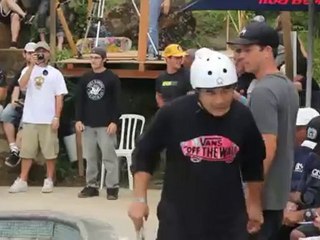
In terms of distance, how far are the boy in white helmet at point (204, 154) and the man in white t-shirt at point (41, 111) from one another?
724 centimetres

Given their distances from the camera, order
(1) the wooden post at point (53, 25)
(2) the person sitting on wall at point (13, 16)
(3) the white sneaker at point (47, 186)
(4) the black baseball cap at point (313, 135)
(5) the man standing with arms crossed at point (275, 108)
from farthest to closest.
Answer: (2) the person sitting on wall at point (13, 16) < (1) the wooden post at point (53, 25) < (3) the white sneaker at point (47, 186) < (4) the black baseball cap at point (313, 135) < (5) the man standing with arms crossed at point (275, 108)

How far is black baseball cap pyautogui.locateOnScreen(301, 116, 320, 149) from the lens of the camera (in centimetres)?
606

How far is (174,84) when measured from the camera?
11086 millimetres

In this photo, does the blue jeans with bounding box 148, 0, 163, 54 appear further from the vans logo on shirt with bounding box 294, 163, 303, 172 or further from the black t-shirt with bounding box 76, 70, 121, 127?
the vans logo on shirt with bounding box 294, 163, 303, 172

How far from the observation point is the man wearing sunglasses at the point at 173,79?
36.1 ft

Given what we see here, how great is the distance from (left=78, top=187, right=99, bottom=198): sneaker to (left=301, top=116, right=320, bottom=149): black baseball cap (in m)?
5.77

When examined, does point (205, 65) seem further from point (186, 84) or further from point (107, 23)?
point (107, 23)

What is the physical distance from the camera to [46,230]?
25.0 ft

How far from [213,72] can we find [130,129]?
27.0 feet

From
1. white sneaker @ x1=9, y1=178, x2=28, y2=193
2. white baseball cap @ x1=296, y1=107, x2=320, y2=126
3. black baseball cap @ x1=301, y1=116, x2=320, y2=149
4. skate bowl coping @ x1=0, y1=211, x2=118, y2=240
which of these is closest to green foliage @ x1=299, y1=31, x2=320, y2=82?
white sneaker @ x1=9, y1=178, x2=28, y2=193

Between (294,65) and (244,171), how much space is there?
6962 millimetres

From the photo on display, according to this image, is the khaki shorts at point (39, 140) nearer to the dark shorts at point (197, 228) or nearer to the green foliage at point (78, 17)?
the green foliage at point (78, 17)

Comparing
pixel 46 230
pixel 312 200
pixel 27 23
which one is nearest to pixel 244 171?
pixel 312 200

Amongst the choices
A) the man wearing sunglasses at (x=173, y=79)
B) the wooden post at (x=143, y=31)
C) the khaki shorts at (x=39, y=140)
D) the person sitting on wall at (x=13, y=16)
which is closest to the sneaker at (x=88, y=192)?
the khaki shorts at (x=39, y=140)
